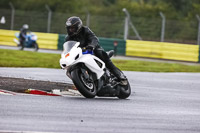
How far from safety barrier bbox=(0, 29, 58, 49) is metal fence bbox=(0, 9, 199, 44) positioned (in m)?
0.69

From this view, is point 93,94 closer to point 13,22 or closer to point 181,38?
point 181,38

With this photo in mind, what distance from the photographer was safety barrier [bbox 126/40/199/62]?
29.4 m

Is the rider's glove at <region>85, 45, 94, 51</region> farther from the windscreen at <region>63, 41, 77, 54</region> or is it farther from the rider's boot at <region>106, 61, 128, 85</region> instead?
the rider's boot at <region>106, 61, 128, 85</region>

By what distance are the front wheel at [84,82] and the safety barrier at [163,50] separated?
19.3 metres

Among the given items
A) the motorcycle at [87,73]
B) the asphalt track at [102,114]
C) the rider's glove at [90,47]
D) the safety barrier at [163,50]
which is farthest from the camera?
the safety barrier at [163,50]

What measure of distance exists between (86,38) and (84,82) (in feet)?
3.65

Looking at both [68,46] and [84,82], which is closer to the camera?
[84,82]

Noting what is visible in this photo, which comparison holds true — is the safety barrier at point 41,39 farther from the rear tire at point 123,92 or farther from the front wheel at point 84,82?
the front wheel at point 84,82

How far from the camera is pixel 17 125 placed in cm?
721

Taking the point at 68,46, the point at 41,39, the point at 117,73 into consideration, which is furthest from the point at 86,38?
the point at 41,39

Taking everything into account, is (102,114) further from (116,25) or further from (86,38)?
(116,25)

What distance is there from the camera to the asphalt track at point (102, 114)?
732cm

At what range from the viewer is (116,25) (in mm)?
32781

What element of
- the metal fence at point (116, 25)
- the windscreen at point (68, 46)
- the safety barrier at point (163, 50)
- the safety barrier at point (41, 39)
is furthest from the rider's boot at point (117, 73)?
the safety barrier at point (41, 39)
